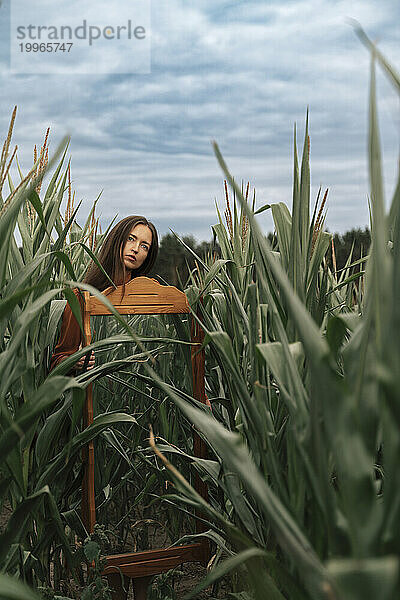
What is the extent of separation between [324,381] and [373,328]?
10 cm

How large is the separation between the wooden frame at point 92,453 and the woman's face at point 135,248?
19cm

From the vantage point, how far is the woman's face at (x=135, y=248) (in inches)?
67.2

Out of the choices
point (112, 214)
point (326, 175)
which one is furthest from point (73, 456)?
point (112, 214)

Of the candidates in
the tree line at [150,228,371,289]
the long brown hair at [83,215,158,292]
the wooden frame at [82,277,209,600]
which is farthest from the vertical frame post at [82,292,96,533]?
the tree line at [150,228,371,289]

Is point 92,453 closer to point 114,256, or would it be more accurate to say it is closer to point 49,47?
point 114,256

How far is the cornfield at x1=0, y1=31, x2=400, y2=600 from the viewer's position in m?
0.48

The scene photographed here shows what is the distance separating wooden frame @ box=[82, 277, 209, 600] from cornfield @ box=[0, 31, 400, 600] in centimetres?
5

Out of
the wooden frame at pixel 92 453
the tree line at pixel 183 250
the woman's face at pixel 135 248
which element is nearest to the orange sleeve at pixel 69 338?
the wooden frame at pixel 92 453

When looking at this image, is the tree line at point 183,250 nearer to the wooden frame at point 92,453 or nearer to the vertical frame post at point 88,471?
the wooden frame at point 92,453

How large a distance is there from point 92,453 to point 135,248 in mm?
643

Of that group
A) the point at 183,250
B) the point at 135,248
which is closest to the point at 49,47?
the point at 135,248

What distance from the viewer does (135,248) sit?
1.71 meters

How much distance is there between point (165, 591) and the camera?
48.5 inches

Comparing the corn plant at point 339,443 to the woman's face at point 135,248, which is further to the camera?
the woman's face at point 135,248
